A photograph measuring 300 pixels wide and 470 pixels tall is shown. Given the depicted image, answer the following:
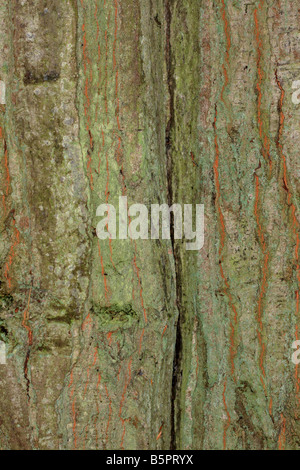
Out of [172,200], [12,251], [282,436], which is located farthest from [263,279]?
[12,251]

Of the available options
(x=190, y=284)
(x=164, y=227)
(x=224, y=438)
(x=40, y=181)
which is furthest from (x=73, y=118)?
(x=224, y=438)

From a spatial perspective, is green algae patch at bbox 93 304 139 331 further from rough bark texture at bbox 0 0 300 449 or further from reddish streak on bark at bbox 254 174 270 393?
reddish streak on bark at bbox 254 174 270 393

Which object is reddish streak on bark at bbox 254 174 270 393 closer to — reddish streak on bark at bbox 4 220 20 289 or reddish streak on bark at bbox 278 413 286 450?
reddish streak on bark at bbox 278 413 286 450

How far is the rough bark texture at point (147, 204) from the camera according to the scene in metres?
1.19

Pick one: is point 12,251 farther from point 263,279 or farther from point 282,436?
point 282,436

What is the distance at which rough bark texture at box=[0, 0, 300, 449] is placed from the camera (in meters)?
1.19

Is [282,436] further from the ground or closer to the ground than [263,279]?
closer to the ground

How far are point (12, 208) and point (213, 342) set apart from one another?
744 millimetres

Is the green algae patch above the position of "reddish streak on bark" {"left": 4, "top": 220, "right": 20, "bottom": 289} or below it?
below

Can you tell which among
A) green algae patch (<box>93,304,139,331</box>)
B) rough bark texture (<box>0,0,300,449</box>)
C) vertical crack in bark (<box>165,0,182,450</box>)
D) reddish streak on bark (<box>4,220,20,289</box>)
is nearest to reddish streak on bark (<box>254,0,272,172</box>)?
rough bark texture (<box>0,0,300,449</box>)

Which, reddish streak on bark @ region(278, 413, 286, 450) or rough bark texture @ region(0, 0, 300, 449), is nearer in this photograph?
rough bark texture @ region(0, 0, 300, 449)

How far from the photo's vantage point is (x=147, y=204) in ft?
4.07

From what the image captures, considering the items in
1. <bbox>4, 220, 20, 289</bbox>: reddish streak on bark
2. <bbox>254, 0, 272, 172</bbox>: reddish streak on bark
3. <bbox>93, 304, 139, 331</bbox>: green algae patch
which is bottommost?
<bbox>93, 304, 139, 331</bbox>: green algae patch

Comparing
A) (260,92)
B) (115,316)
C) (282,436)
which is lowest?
(282,436)
